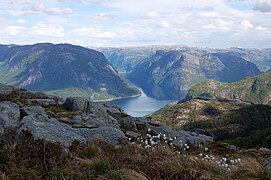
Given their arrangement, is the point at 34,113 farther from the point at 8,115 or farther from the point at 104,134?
the point at 104,134

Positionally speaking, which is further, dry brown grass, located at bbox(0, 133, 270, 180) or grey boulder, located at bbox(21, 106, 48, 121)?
grey boulder, located at bbox(21, 106, 48, 121)

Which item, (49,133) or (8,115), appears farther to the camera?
(8,115)

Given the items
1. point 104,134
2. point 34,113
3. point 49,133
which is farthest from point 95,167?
point 34,113

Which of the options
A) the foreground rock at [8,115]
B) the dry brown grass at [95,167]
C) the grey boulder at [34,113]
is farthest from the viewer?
the grey boulder at [34,113]

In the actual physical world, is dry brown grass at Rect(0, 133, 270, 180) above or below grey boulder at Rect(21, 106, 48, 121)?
above

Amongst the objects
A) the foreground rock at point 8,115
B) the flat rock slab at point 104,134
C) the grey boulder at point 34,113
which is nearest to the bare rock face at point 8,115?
the foreground rock at point 8,115

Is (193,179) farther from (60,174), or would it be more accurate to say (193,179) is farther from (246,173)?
(60,174)

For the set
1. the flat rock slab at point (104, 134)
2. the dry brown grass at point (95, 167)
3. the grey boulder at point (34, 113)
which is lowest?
the flat rock slab at point (104, 134)

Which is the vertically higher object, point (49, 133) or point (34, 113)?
point (49, 133)

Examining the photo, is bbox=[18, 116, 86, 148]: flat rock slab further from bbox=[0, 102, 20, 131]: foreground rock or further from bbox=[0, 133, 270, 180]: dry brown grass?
bbox=[0, 133, 270, 180]: dry brown grass

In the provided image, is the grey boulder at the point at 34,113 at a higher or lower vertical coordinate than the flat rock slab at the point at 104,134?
higher

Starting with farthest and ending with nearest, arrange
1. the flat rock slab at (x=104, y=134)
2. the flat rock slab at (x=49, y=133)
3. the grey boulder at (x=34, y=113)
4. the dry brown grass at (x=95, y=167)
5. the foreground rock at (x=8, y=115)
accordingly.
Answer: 1. the grey boulder at (x=34, y=113)
2. the flat rock slab at (x=104, y=134)
3. the foreground rock at (x=8, y=115)
4. the flat rock slab at (x=49, y=133)
5. the dry brown grass at (x=95, y=167)

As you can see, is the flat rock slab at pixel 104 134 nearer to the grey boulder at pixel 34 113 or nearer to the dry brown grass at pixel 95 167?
the grey boulder at pixel 34 113

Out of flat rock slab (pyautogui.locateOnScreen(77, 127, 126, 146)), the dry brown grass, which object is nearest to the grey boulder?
flat rock slab (pyautogui.locateOnScreen(77, 127, 126, 146))
